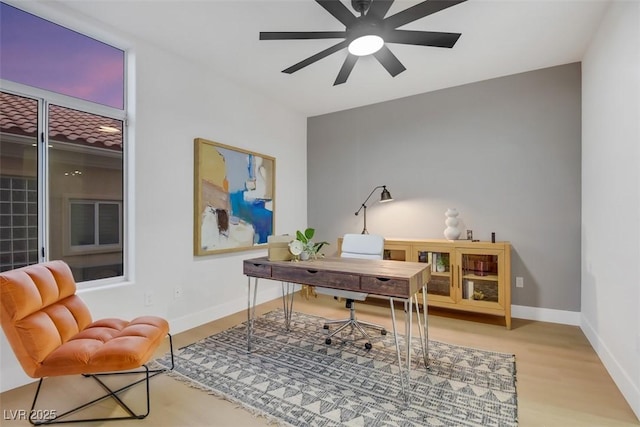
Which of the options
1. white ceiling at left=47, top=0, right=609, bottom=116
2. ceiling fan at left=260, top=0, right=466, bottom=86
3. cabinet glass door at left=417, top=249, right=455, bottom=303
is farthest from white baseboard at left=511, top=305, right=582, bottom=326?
ceiling fan at left=260, top=0, right=466, bottom=86

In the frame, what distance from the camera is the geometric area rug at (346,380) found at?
5.80 feet

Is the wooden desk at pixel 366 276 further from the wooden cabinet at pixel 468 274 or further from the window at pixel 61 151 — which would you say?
the window at pixel 61 151

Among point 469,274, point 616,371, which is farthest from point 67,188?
point 616,371

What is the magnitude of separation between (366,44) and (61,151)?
2429mm

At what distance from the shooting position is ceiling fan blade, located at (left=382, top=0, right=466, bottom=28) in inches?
64.8

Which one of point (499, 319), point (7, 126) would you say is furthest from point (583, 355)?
point (7, 126)

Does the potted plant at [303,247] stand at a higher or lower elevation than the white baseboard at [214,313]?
higher

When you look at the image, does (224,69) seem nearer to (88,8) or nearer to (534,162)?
(88,8)

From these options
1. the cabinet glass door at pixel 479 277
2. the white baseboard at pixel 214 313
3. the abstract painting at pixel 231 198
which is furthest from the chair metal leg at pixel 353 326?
the abstract painting at pixel 231 198

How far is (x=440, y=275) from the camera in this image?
346 centimetres

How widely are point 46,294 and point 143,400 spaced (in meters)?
0.87

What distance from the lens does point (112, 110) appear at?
8.71ft

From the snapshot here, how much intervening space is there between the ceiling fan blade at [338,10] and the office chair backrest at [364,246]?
1.82 meters

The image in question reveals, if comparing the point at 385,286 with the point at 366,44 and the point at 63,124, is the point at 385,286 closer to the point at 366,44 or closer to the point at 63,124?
the point at 366,44
